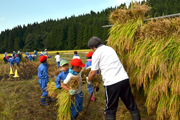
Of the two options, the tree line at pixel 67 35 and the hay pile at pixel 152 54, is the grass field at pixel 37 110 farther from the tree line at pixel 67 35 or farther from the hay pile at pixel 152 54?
the tree line at pixel 67 35

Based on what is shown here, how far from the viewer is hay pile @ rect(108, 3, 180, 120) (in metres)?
2.60

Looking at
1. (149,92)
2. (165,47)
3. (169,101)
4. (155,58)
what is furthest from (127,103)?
(165,47)

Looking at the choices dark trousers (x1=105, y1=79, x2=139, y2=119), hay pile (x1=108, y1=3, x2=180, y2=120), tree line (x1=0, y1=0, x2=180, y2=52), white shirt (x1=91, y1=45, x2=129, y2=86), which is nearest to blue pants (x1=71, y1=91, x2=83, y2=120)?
dark trousers (x1=105, y1=79, x2=139, y2=119)

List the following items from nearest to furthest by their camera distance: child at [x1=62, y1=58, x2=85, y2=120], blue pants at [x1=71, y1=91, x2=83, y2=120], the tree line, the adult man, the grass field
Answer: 1. the adult man
2. child at [x1=62, y1=58, x2=85, y2=120]
3. blue pants at [x1=71, y1=91, x2=83, y2=120]
4. the grass field
5. the tree line

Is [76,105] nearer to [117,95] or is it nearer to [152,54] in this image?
[117,95]

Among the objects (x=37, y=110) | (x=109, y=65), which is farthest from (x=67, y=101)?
(x=37, y=110)

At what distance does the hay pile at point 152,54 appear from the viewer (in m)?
2.60

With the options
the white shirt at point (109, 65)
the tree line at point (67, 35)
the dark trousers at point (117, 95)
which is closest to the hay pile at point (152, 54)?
the dark trousers at point (117, 95)

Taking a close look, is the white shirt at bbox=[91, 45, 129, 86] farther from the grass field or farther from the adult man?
the grass field

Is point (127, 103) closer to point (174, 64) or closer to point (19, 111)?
point (174, 64)

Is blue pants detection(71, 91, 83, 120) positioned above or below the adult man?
below

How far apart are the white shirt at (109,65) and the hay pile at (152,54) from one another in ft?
2.12

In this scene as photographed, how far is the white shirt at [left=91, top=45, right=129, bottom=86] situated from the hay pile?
0.65m

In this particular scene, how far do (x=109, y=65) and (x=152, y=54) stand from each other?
0.92 meters
